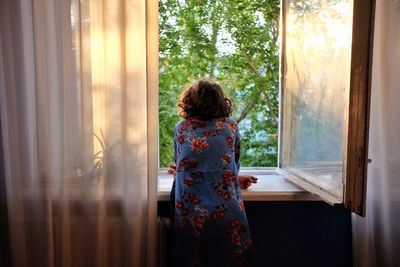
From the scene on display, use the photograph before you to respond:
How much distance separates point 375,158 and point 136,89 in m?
1.06

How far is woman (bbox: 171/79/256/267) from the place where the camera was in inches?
47.5

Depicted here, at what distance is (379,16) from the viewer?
1.35 metres

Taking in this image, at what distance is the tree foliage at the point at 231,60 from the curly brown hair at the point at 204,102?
391 mm

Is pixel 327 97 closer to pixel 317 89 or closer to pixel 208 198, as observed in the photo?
pixel 317 89

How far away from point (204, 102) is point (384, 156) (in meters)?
0.80

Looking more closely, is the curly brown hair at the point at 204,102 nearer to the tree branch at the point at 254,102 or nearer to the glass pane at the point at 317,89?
the glass pane at the point at 317,89

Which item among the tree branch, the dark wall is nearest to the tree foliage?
the tree branch

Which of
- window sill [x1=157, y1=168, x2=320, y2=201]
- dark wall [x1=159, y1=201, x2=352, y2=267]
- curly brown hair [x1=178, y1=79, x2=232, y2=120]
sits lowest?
dark wall [x1=159, y1=201, x2=352, y2=267]

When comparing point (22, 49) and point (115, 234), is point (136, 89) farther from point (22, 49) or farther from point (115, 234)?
point (115, 234)

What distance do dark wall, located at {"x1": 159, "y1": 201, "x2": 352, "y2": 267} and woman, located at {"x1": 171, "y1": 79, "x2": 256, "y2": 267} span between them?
0.32 m

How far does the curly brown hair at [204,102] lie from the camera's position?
1.35 metres

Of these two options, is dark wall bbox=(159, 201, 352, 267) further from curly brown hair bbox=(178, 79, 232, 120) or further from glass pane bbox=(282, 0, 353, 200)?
curly brown hair bbox=(178, 79, 232, 120)

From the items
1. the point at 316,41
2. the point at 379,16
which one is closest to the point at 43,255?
the point at 316,41

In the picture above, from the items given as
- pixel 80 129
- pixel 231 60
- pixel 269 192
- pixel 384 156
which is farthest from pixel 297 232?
pixel 80 129
